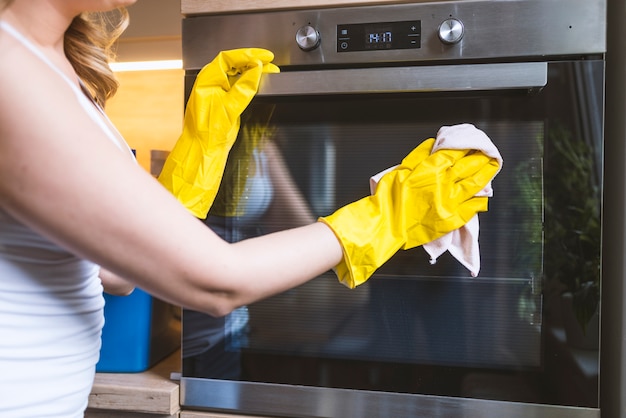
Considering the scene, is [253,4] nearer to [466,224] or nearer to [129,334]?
[466,224]

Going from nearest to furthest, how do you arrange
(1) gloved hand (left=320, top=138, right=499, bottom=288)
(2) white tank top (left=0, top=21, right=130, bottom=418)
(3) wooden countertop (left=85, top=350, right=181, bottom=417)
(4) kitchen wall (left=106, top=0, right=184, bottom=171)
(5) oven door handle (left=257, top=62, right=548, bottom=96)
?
(2) white tank top (left=0, top=21, right=130, bottom=418), (1) gloved hand (left=320, top=138, right=499, bottom=288), (5) oven door handle (left=257, top=62, right=548, bottom=96), (3) wooden countertop (left=85, top=350, right=181, bottom=417), (4) kitchen wall (left=106, top=0, right=184, bottom=171)

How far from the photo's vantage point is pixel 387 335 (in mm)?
897

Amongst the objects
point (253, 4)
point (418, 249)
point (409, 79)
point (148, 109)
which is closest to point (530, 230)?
point (418, 249)

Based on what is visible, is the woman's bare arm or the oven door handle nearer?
the woman's bare arm

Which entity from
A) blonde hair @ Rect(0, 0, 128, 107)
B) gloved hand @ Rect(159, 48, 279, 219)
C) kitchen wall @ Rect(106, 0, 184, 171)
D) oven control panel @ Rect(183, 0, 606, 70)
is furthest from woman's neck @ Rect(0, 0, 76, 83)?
kitchen wall @ Rect(106, 0, 184, 171)

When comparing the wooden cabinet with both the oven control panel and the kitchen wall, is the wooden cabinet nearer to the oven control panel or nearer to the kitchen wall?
the oven control panel

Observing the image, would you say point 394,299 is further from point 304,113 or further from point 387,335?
point 304,113

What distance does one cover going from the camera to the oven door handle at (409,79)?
0.82m

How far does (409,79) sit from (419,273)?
289 millimetres

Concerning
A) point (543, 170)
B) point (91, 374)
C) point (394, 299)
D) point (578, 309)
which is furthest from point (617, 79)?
point (91, 374)

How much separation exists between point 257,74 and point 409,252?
1.14 feet

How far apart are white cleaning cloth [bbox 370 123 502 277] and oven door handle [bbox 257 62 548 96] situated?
0.32 feet

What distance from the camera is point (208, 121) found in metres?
0.84

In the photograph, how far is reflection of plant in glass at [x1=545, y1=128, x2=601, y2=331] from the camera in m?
0.83
